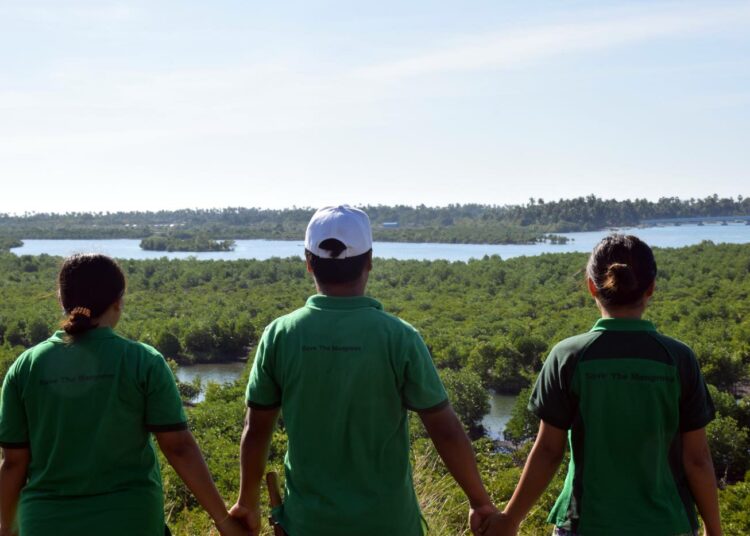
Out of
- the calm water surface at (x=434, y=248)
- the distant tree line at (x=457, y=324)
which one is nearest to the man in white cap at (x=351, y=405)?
the distant tree line at (x=457, y=324)

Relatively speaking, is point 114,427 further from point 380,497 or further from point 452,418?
point 452,418

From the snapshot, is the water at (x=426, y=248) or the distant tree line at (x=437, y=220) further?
the distant tree line at (x=437, y=220)

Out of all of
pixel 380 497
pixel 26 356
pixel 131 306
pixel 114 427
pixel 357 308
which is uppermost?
pixel 357 308

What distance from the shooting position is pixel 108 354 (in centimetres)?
245

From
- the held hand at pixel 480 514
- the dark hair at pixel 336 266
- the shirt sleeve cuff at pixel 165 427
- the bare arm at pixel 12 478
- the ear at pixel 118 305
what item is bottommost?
the held hand at pixel 480 514

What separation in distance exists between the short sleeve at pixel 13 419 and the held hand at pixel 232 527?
28.9 inches

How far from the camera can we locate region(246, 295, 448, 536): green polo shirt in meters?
2.35

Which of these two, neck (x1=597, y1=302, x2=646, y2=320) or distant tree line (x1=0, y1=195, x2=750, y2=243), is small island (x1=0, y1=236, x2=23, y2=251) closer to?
distant tree line (x1=0, y1=195, x2=750, y2=243)

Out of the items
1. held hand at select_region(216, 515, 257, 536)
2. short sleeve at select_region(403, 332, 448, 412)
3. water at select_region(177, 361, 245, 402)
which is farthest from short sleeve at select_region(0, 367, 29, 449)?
water at select_region(177, 361, 245, 402)

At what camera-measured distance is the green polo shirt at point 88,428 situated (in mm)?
2400

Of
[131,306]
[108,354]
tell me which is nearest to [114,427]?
[108,354]

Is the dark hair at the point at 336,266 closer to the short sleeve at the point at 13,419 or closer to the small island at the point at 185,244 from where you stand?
the short sleeve at the point at 13,419

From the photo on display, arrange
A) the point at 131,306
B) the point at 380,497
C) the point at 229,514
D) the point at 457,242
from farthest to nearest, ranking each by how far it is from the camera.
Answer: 1. the point at 457,242
2. the point at 131,306
3. the point at 229,514
4. the point at 380,497

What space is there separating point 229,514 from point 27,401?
79 cm
